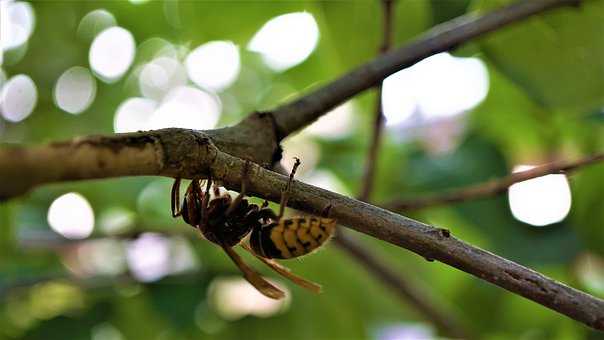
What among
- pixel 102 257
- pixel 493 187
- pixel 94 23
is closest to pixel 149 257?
pixel 102 257

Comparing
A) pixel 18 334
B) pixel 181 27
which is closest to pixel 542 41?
pixel 181 27

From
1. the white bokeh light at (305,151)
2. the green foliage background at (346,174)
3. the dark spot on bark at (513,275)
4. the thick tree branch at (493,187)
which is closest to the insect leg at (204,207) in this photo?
the dark spot on bark at (513,275)

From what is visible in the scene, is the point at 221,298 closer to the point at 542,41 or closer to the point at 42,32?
the point at 42,32

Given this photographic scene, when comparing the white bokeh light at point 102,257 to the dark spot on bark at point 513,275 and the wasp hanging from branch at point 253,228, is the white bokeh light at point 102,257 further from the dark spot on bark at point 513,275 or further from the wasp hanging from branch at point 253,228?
the dark spot on bark at point 513,275

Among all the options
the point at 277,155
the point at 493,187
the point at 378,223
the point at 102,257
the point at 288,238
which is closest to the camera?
the point at 378,223

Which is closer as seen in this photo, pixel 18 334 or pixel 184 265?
pixel 18 334

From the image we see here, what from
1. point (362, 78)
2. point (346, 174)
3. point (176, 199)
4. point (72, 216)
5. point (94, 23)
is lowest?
point (176, 199)

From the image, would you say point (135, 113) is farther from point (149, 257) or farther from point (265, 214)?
point (265, 214)
